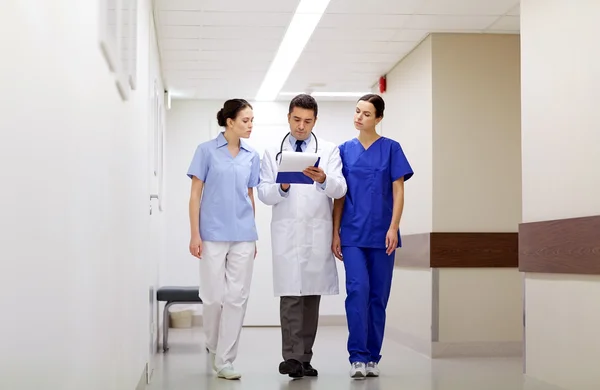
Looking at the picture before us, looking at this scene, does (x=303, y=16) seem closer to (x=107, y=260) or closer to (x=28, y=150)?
(x=107, y=260)

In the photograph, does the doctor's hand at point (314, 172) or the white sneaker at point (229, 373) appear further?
the white sneaker at point (229, 373)

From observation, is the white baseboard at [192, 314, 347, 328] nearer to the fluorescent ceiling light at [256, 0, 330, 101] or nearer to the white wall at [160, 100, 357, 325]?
the white wall at [160, 100, 357, 325]

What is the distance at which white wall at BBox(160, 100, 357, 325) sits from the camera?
361 inches

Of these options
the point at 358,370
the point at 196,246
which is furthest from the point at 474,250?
the point at 196,246

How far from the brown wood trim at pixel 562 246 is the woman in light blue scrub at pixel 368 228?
749mm

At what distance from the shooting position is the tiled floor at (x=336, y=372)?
174 inches

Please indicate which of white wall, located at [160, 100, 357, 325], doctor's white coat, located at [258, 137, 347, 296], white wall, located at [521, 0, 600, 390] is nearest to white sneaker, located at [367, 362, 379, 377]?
doctor's white coat, located at [258, 137, 347, 296]

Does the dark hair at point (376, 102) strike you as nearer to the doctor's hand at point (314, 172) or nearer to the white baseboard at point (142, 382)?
the doctor's hand at point (314, 172)

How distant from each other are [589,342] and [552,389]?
45 centimetres

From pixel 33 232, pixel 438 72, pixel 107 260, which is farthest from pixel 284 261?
pixel 33 232

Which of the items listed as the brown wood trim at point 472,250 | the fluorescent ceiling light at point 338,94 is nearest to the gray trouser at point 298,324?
the brown wood trim at point 472,250

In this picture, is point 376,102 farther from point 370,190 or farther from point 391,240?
point 391,240

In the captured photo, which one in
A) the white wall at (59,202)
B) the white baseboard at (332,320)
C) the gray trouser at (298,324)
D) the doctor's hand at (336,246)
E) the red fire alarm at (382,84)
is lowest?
the white baseboard at (332,320)

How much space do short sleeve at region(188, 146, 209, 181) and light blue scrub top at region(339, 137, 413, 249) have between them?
82 cm
